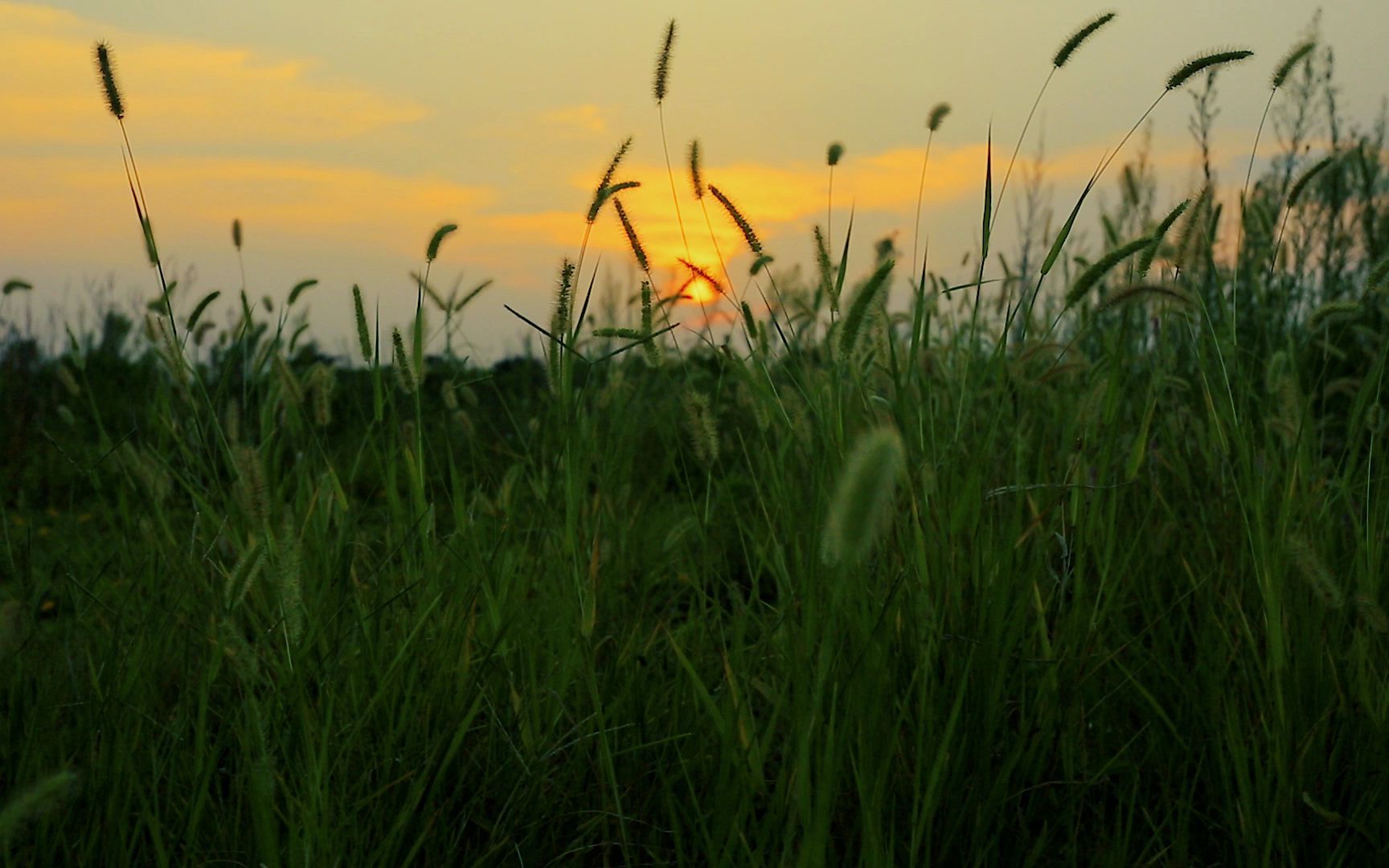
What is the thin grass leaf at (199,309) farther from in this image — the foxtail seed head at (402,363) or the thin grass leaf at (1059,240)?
the thin grass leaf at (1059,240)

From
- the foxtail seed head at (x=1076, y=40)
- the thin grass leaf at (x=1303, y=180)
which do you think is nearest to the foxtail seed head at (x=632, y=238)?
the foxtail seed head at (x=1076, y=40)

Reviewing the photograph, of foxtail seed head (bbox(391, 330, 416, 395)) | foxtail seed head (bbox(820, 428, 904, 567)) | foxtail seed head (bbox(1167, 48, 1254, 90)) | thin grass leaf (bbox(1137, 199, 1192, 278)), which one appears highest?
foxtail seed head (bbox(1167, 48, 1254, 90))

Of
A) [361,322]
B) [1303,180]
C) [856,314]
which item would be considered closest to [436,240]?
[361,322]

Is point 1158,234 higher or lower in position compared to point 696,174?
lower

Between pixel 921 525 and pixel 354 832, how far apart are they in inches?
34.1

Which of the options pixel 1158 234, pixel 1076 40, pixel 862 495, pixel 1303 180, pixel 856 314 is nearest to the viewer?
pixel 862 495

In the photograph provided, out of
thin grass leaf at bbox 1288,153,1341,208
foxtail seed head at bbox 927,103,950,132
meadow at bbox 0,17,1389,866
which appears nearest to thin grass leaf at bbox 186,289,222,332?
meadow at bbox 0,17,1389,866

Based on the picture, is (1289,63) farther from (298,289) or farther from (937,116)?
(298,289)

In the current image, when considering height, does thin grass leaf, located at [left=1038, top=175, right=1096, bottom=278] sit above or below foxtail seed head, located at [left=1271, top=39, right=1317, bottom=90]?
below

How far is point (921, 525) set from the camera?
5.67 feet

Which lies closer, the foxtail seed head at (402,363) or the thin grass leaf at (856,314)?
the thin grass leaf at (856,314)

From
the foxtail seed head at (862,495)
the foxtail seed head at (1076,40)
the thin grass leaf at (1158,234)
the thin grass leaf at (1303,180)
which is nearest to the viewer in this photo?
the foxtail seed head at (862,495)

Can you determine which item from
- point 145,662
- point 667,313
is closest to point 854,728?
point 667,313

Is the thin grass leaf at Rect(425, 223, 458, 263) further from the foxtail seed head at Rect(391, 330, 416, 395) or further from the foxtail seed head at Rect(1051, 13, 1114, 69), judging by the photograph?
the foxtail seed head at Rect(1051, 13, 1114, 69)
